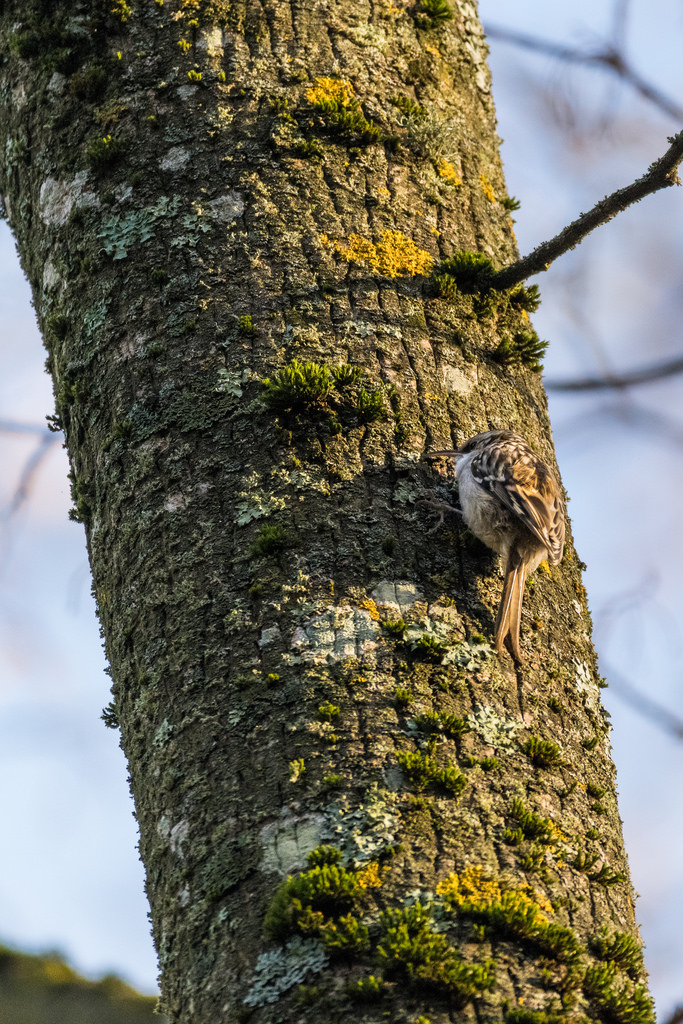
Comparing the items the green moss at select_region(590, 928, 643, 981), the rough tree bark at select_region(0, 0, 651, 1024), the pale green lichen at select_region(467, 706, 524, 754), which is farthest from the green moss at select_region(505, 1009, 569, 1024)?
the pale green lichen at select_region(467, 706, 524, 754)

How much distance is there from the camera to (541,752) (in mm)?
2385

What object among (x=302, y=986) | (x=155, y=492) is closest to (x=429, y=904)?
(x=302, y=986)

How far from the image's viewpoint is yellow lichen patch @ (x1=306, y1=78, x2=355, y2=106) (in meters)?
3.28

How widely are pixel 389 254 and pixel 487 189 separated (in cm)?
70

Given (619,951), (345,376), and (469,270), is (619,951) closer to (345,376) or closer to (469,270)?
(345,376)

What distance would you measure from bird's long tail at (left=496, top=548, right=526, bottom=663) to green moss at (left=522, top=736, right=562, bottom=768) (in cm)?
23

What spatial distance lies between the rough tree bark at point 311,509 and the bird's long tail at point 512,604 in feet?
0.12

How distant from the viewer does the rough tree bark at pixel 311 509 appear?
6.81ft

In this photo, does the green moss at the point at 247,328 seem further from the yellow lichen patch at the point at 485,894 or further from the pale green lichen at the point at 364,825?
the yellow lichen patch at the point at 485,894

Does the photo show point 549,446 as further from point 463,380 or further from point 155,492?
point 155,492

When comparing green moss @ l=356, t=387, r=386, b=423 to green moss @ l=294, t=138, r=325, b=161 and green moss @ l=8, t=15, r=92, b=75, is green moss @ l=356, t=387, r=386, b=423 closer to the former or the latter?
green moss @ l=294, t=138, r=325, b=161

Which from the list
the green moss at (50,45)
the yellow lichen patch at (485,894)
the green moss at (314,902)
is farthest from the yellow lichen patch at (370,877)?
the green moss at (50,45)

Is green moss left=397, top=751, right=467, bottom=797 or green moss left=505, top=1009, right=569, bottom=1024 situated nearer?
green moss left=505, top=1009, right=569, bottom=1024

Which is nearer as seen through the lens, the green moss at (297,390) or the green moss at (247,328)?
the green moss at (297,390)
